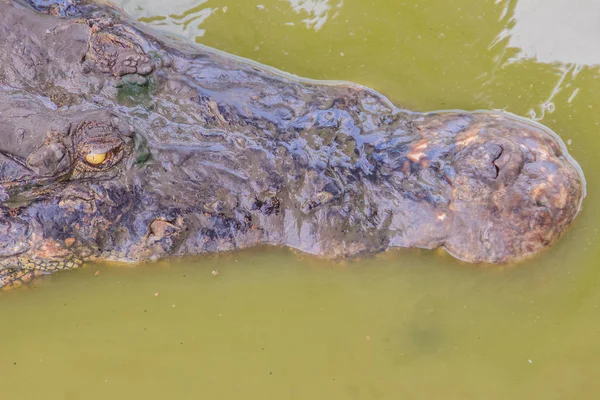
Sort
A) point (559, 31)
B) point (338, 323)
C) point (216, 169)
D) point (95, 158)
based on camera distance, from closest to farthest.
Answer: point (95, 158)
point (216, 169)
point (338, 323)
point (559, 31)

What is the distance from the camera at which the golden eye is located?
2.90m

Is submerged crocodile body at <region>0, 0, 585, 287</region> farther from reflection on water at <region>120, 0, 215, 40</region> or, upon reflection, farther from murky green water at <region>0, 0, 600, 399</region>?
reflection on water at <region>120, 0, 215, 40</region>

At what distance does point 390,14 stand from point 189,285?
253 centimetres

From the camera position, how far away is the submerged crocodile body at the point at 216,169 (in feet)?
9.82

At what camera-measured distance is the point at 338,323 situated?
3.39 m

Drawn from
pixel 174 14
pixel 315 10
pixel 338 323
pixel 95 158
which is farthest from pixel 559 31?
pixel 95 158

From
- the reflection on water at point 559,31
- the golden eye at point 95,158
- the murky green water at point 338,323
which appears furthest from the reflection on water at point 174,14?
the reflection on water at point 559,31

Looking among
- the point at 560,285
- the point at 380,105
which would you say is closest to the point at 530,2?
the point at 380,105

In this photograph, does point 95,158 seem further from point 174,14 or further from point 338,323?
point 338,323

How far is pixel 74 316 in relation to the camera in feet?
11.4

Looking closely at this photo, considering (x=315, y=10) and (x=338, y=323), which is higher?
(x=315, y=10)

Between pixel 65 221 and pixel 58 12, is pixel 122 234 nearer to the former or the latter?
pixel 65 221

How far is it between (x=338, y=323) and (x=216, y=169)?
131 centimetres

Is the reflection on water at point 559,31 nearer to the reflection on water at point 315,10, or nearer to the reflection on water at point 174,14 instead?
the reflection on water at point 315,10
